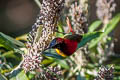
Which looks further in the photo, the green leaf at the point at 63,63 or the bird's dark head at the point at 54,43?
the green leaf at the point at 63,63

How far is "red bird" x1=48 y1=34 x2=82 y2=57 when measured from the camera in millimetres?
705

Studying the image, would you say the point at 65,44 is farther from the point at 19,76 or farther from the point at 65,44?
the point at 19,76

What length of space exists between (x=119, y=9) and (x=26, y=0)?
1.23 metres

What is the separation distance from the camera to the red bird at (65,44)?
0.71 metres

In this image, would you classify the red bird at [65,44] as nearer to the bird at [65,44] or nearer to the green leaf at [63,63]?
the bird at [65,44]

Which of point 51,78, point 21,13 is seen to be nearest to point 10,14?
point 21,13

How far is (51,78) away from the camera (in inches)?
29.4

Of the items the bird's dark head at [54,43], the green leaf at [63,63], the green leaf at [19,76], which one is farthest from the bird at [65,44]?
the green leaf at [63,63]

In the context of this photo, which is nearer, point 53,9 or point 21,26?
point 53,9

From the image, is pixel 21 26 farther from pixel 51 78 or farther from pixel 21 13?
pixel 51 78

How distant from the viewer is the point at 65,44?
729 mm

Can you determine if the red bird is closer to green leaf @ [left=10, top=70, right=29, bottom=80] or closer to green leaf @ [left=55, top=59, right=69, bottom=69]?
green leaf @ [left=10, top=70, right=29, bottom=80]

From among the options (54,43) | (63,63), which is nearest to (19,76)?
(54,43)

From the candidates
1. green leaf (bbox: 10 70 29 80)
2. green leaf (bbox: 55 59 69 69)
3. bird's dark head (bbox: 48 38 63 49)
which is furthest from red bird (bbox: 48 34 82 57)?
green leaf (bbox: 55 59 69 69)
